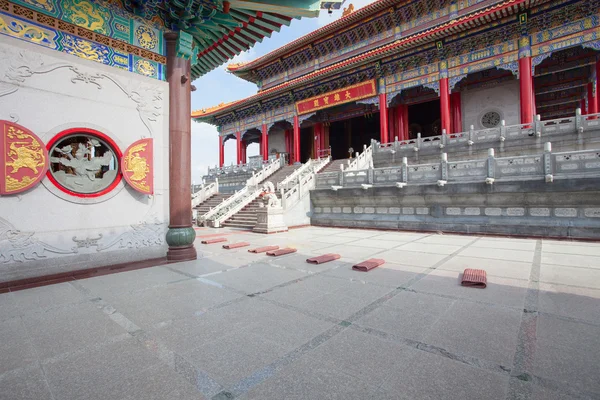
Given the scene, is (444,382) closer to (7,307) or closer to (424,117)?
(7,307)

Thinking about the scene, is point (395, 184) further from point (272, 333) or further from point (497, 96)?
point (497, 96)

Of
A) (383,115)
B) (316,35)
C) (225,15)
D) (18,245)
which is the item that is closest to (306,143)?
(316,35)

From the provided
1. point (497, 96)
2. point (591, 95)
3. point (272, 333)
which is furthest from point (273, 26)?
point (591, 95)

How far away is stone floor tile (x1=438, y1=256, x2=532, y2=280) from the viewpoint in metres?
4.07

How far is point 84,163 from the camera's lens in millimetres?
4445

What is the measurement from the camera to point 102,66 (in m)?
4.62

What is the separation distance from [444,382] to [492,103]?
19331 mm

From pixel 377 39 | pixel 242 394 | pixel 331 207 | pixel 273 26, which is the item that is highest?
pixel 377 39

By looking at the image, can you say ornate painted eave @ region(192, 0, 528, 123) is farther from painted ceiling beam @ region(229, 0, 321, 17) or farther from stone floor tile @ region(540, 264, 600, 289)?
stone floor tile @ region(540, 264, 600, 289)

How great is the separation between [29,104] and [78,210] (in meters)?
1.58

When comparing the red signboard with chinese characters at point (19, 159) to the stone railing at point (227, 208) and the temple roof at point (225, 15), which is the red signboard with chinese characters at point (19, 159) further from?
the stone railing at point (227, 208)

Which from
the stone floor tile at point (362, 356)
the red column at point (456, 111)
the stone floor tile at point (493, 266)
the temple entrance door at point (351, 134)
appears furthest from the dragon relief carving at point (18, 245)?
the temple entrance door at point (351, 134)

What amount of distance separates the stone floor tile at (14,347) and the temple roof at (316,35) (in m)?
21.5

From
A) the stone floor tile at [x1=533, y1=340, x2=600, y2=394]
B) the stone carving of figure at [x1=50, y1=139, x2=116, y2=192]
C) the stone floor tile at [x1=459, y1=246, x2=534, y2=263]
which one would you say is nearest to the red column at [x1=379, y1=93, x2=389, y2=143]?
the stone floor tile at [x1=459, y1=246, x2=534, y2=263]
